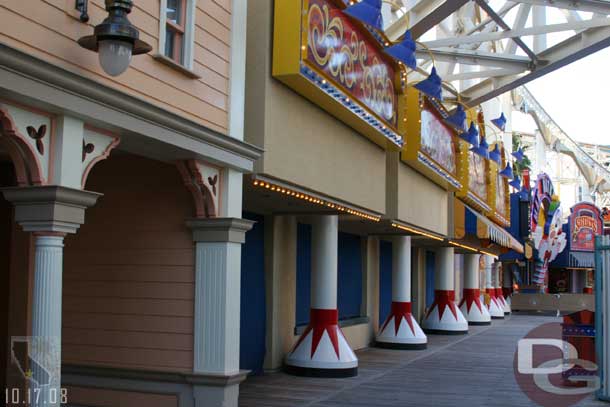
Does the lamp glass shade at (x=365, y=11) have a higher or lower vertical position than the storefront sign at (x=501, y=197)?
higher

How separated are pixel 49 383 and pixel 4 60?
8.48 feet

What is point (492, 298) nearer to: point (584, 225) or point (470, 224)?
point (470, 224)

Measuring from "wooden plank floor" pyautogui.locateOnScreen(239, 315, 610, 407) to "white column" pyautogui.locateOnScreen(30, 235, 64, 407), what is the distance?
15.4 feet

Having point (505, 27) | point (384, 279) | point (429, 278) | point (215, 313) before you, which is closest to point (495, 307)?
point (429, 278)

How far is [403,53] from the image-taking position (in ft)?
39.0

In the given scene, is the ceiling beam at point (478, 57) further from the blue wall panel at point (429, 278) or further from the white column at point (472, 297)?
the white column at point (472, 297)

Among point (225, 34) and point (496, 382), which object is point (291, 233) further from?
point (225, 34)

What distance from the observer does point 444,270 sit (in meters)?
23.2

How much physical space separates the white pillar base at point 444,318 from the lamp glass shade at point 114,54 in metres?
17.9

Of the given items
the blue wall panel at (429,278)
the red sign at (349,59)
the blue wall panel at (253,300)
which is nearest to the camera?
the red sign at (349,59)

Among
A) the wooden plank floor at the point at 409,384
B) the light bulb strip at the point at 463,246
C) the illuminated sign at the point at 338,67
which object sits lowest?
the wooden plank floor at the point at 409,384

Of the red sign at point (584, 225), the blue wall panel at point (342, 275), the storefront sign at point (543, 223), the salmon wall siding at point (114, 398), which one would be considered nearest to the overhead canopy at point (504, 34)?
the blue wall panel at point (342, 275)

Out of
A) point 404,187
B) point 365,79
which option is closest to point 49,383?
point 365,79

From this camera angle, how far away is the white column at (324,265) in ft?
44.8
